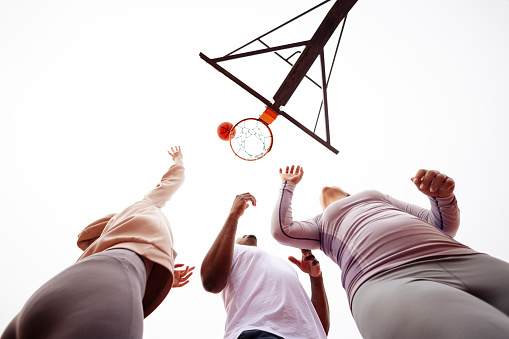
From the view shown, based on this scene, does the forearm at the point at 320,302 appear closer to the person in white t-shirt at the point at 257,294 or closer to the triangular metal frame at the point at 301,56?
the person in white t-shirt at the point at 257,294

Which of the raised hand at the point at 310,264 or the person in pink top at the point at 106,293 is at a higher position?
the raised hand at the point at 310,264

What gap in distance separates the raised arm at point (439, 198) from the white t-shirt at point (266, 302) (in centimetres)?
85

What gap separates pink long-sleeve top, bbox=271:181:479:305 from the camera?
99 centimetres

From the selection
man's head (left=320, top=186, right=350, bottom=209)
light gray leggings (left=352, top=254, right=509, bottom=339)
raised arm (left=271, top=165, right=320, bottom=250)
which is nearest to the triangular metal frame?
man's head (left=320, top=186, right=350, bottom=209)

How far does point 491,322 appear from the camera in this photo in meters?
0.59

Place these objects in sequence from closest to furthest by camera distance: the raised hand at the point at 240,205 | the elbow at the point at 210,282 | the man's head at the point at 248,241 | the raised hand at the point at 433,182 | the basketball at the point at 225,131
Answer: the raised hand at the point at 433,182 → the elbow at the point at 210,282 → the raised hand at the point at 240,205 → the man's head at the point at 248,241 → the basketball at the point at 225,131

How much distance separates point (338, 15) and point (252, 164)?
2648 millimetres

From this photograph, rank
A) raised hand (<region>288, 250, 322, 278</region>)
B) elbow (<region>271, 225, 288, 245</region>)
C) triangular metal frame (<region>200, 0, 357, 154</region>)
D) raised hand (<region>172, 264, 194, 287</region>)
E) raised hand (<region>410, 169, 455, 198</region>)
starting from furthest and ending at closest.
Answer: triangular metal frame (<region>200, 0, 357, 154</region>)
raised hand (<region>172, 264, 194, 287</region>)
raised hand (<region>288, 250, 322, 278</region>)
elbow (<region>271, 225, 288, 245</region>)
raised hand (<region>410, 169, 455, 198</region>)

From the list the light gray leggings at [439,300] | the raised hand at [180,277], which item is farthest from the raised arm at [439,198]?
the raised hand at [180,277]

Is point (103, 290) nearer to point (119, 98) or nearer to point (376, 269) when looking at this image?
point (376, 269)

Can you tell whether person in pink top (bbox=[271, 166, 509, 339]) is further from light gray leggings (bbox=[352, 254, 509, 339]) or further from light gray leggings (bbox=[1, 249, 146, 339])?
light gray leggings (bbox=[1, 249, 146, 339])

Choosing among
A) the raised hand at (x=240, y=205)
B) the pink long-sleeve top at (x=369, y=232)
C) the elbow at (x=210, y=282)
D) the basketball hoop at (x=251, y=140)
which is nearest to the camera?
the pink long-sleeve top at (x=369, y=232)

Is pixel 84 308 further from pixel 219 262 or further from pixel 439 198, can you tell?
pixel 439 198

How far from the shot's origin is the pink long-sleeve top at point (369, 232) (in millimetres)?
985
